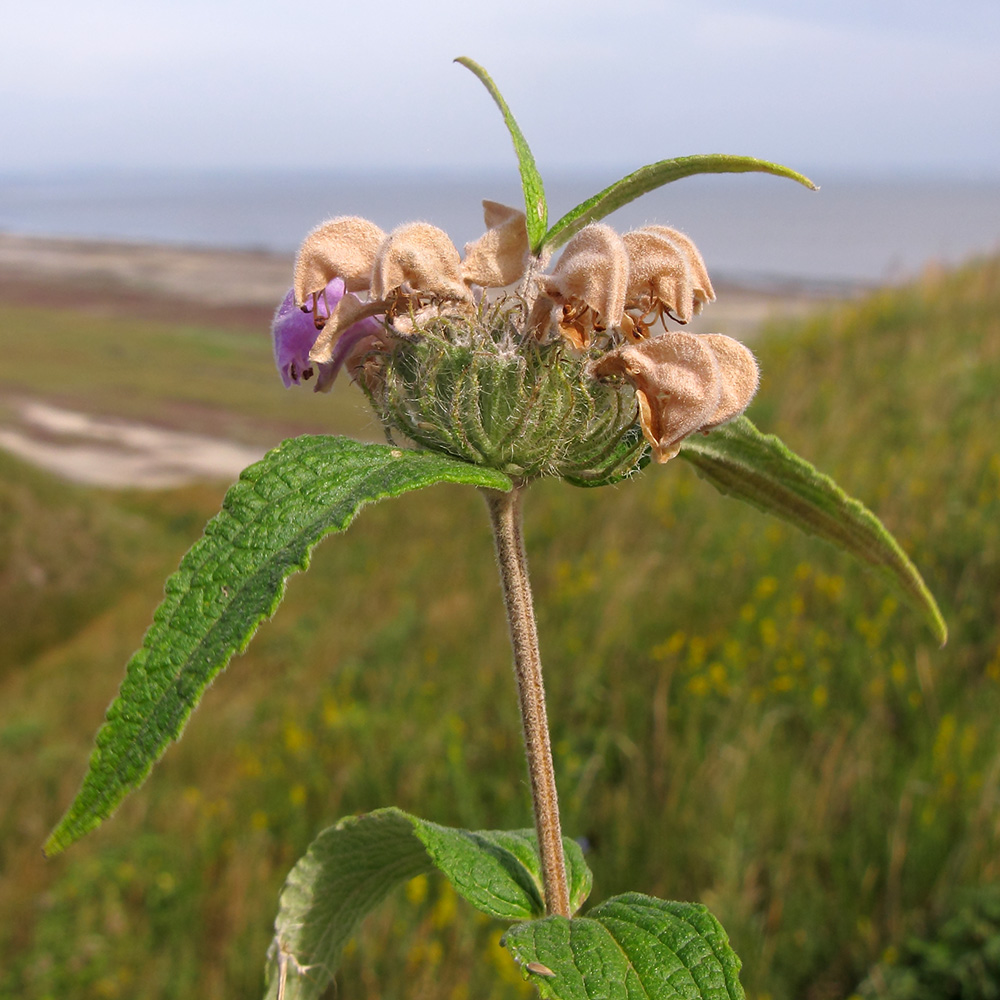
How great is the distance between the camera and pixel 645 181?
0.92 meters

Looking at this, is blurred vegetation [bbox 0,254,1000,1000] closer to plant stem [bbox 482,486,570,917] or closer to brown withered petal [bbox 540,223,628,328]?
plant stem [bbox 482,486,570,917]

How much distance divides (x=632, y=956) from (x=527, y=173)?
0.81m

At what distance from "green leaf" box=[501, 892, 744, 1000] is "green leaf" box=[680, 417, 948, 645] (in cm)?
48

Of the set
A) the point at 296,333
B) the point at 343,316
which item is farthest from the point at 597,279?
the point at 296,333

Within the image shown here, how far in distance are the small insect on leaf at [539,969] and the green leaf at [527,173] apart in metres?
0.72

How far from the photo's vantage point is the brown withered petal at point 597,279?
2.94ft

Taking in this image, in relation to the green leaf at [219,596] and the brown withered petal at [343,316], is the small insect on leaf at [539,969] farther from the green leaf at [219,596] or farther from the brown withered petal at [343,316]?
the brown withered petal at [343,316]

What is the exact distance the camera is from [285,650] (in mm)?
6254

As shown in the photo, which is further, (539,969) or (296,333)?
(296,333)

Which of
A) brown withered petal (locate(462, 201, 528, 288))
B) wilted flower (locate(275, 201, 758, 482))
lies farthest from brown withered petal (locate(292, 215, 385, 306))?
brown withered petal (locate(462, 201, 528, 288))

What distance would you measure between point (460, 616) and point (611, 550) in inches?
37.5

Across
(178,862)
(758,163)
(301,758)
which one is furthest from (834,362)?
(758,163)

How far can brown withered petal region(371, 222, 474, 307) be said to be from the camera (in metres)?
0.94

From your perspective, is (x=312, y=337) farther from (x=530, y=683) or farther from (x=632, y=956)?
(x=632, y=956)
